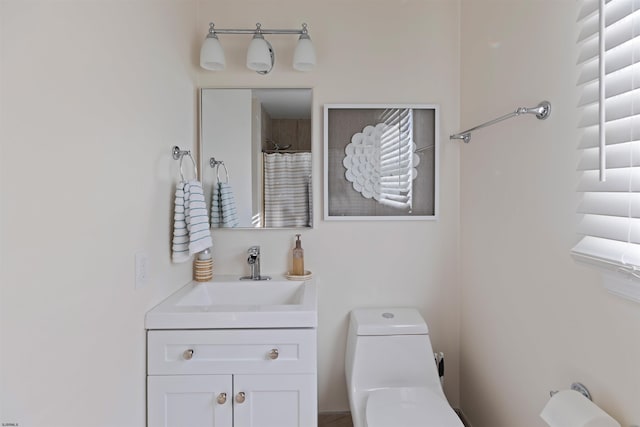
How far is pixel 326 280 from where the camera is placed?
1869mm

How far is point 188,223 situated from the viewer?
1.52 meters

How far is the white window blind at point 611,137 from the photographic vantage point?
0.82 m

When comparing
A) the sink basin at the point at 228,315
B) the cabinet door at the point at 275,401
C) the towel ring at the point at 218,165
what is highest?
the towel ring at the point at 218,165

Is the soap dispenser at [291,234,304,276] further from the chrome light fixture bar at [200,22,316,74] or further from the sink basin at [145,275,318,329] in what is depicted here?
the chrome light fixture bar at [200,22,316,74]

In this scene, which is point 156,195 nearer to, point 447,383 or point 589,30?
point 589,30

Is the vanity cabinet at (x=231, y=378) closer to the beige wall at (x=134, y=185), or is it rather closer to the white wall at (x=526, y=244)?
the beige wall at (x=134, y=185)

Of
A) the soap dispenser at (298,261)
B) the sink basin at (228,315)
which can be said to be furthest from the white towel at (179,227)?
the soap dispenser at (298,261)

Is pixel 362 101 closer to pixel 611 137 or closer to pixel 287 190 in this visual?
pixel 287 190

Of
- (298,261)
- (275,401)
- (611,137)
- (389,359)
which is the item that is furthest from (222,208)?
(611,137)

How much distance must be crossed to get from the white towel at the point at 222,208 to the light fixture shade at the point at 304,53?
0.74 m

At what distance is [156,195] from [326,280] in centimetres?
96

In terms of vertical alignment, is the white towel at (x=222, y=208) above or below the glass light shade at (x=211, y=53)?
below

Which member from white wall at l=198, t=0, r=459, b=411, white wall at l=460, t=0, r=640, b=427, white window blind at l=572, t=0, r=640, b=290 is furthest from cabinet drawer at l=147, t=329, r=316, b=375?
white window blind at l=572, t=0, r=640, b=290

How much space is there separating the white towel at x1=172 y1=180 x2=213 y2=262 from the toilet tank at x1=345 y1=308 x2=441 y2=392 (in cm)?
87
